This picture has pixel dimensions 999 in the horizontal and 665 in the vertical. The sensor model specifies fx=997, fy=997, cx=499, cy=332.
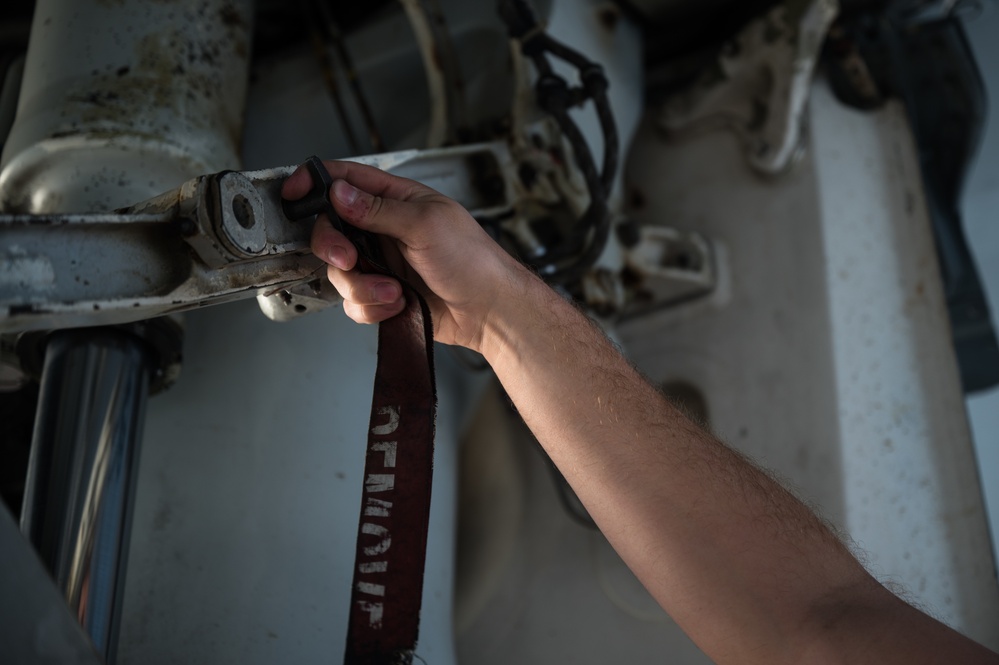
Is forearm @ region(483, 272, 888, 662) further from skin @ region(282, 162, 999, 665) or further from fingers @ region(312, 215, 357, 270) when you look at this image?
fingers @ region(312, 215, 357, 270)

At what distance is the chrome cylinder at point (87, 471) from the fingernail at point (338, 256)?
27 centimetres

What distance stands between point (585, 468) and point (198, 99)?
0.56m

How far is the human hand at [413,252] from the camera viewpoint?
77 cm

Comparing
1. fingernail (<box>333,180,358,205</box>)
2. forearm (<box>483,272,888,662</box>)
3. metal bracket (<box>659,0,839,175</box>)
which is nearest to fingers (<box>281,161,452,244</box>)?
fingernail (<box>333,180,358,205</box>)

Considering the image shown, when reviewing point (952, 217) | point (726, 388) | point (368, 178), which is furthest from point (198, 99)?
point (952, 217)

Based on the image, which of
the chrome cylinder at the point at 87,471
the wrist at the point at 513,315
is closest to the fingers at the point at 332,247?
the wrist at the point at 513,315

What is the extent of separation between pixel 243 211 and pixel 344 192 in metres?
0.08

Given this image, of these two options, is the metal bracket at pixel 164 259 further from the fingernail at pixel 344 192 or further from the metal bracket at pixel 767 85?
the metal bracket at pixel 767 85

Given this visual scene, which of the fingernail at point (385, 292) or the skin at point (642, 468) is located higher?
the fingernail at point (385, 292)

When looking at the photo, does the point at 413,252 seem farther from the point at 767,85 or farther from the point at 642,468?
the point at 767,85

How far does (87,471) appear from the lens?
850mm

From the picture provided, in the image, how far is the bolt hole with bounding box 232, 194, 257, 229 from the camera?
2.38 ft

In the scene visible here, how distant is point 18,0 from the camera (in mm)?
1274

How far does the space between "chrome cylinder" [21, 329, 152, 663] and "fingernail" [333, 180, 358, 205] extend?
0.29m
